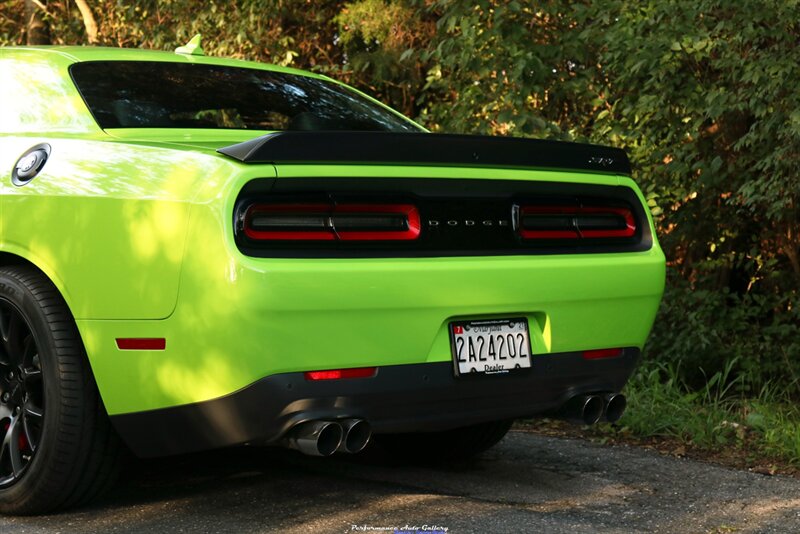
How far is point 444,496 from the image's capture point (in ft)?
14.0

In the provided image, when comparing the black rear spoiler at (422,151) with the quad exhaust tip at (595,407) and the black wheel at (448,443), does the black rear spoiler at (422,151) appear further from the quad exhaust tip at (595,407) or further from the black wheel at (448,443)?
the black wheel at (448,443)

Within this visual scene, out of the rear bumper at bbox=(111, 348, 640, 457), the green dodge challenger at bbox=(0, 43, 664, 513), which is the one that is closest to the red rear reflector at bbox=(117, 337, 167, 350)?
the green dodge challenger at bbox=(0, 43, 664, 513)

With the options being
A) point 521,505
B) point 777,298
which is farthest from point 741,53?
point 521,505

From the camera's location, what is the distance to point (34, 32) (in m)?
13.8

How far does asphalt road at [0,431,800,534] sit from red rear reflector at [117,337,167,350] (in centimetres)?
63

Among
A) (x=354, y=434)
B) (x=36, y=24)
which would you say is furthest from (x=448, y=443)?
(x=36, y=24)

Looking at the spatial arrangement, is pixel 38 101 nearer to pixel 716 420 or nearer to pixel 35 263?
pixel 35 263

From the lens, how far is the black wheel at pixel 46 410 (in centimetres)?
379

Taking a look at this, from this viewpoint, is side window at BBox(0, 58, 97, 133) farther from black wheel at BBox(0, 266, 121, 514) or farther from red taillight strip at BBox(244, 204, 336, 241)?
red taillight strip at BBox(244, 204, 336, 241)

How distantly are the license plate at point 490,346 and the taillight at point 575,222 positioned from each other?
312mm

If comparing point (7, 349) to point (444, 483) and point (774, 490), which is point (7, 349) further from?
point (774, 490)

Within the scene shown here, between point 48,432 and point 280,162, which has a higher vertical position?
point 280,162

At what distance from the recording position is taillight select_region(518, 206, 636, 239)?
392 cm

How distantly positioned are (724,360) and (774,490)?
2755 mm
